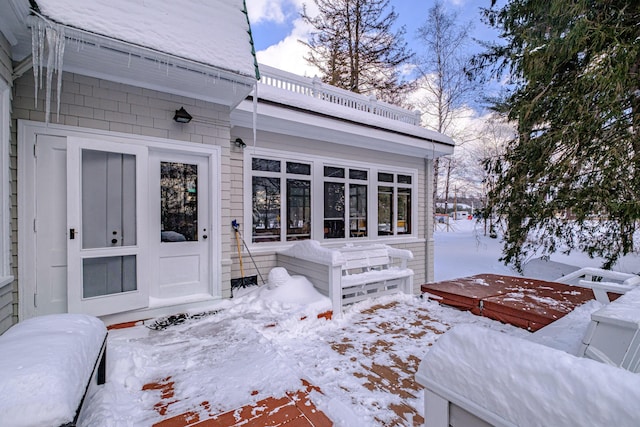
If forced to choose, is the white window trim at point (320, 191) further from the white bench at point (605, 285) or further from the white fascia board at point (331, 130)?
the white bench at point (605, 285)

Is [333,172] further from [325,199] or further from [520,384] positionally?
[520,384]

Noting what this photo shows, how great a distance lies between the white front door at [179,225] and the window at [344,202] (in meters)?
2.45

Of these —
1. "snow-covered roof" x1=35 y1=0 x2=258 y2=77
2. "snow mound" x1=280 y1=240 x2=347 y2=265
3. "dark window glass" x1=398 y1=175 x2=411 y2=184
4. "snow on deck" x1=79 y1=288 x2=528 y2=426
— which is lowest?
"snow on deck" x1=79 y1=288 x2=528 y2=426

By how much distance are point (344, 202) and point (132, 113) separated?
384 cm

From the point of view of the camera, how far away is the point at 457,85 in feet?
43.6

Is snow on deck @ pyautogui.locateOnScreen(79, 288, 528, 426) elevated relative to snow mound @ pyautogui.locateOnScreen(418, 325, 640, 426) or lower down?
lower down

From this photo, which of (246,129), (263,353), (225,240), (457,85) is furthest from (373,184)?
(457,85)

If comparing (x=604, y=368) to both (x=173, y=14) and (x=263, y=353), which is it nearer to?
(x=263, y=353)

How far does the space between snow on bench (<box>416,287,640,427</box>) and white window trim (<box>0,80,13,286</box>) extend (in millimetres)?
3440

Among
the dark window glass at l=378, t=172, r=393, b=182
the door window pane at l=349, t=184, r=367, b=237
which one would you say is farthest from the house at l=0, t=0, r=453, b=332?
the dark window glass at l=378, t=172, r=393, b=182

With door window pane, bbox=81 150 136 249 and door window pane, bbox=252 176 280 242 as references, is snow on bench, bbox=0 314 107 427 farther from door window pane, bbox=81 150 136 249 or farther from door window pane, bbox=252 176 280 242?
door window pane, bbox=252 176 280 242

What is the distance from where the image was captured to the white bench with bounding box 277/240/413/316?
154 inches

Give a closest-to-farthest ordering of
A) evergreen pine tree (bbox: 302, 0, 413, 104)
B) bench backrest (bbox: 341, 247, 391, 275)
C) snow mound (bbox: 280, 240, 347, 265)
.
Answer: snow mound (bbox: 280, 240, 347, 265), bench backrest (bbox: 341, 247, 391, 275), evergreen pine tree (bbox: 302, 0, 413, 104)

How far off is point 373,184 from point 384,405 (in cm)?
488
